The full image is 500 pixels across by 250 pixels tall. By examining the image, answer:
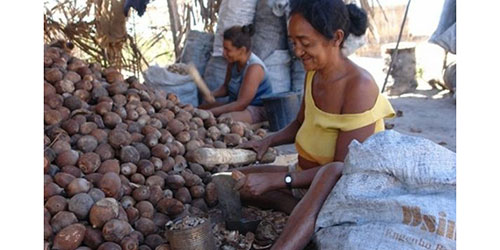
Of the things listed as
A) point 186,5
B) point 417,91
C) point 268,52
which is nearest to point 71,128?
point 268,52

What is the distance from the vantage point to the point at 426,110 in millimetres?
6004

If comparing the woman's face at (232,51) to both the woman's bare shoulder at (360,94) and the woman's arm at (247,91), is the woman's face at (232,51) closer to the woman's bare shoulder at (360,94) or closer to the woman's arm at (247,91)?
the woman's arm at (247,91)

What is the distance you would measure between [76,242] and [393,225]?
1.12 m

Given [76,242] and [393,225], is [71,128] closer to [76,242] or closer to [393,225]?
[76,242]

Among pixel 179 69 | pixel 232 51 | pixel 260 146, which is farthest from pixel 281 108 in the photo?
pixel 260 146

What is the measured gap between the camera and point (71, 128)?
2654 millimetres

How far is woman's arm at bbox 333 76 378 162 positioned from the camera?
218 centimetres

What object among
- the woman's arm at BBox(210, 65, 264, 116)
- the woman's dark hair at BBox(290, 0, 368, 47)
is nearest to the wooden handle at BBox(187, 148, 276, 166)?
the woman's dark hair at BBox(290, 0, 368, 47)

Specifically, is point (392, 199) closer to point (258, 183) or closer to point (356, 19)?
point (258, 183)

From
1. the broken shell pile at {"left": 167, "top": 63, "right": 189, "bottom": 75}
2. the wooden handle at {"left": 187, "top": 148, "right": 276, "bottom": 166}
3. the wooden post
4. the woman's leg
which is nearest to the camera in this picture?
the woman's leg

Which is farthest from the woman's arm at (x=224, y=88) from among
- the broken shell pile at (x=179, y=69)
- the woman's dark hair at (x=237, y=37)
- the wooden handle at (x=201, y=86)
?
the woman's dark hair at (x=237, y=37)

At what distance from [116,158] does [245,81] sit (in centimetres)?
191

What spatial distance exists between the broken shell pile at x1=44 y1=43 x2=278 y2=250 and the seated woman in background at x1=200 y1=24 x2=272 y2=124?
82cm

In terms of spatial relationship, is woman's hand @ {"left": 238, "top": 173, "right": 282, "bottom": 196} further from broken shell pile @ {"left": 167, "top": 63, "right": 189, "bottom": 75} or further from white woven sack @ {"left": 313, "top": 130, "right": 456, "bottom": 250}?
broken shell pile @ {"left": 167, "top": 63, "right": 189, "bottom": 75}
